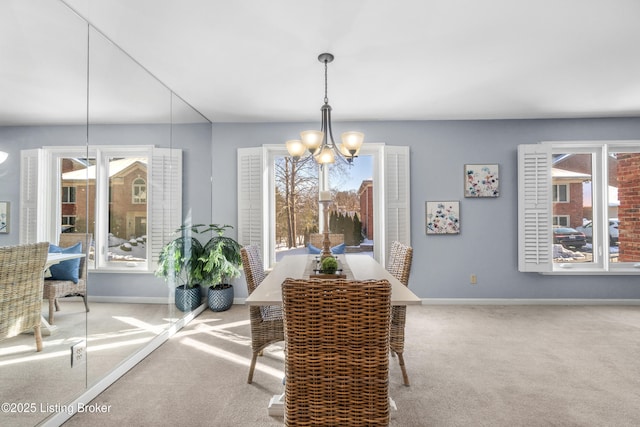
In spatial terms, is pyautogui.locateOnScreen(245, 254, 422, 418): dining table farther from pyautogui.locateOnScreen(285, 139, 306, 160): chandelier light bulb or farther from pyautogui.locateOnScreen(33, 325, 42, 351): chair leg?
pyautogui.locateOnScreen(33, 325, 42, 351): chair leg

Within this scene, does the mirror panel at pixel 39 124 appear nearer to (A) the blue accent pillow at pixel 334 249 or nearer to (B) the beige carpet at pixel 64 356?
(B) the beige carpet at pixel 64 356

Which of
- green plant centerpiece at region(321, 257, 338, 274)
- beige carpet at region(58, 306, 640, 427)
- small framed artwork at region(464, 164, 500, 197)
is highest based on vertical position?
small framed artwork at region(464, 164, 500, 197)

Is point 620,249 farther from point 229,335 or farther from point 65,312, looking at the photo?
point 65,312

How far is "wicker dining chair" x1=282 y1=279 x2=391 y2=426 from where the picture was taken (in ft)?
4.35

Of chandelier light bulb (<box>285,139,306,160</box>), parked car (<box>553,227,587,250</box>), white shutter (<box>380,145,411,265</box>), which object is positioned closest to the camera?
chandelier light bulb (<box>285,139,306,160</box>)

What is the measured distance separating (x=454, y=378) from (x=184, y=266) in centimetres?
283

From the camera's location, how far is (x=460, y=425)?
187 centimetres

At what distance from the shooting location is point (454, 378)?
93.0 inches

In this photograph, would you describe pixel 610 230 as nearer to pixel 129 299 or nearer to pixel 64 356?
pixel 129 299

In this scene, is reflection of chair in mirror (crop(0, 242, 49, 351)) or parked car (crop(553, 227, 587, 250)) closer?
reflection of chair in mirror (crop(0, 242, 49, 351))

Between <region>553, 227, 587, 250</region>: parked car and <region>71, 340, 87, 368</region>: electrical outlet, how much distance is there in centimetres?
524

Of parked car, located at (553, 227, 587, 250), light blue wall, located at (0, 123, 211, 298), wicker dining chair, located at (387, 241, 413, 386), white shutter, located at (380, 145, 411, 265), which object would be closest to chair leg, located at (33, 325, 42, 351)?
light blue wall, located at (0, 123, 211, 298)

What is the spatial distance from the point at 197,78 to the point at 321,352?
8.79 feet

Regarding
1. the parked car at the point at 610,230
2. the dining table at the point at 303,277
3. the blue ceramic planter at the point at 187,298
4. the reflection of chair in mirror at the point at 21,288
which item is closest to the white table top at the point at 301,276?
the dining table at the point at 303,277
